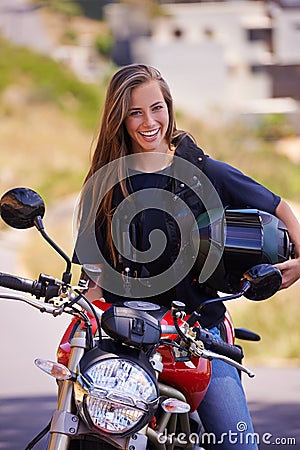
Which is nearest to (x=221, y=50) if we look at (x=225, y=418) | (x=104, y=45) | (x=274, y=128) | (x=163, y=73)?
(x=163, y=73)

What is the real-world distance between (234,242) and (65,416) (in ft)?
2.27

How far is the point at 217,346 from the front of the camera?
9.79 feet

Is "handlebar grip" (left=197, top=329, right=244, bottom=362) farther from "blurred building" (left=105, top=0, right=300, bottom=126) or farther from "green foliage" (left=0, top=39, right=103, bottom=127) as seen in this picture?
"blurred building" (left=105, top=0, right=300, bottom=126)

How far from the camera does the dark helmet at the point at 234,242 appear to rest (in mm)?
3074

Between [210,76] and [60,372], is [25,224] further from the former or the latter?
[210,76]

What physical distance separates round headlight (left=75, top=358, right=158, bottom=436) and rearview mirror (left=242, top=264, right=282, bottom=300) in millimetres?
383

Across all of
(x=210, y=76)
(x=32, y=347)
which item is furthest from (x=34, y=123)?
(x=32, y=347)

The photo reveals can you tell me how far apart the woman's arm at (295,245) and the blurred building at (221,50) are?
4259 centimetres

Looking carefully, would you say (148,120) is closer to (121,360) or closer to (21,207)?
(21,207)

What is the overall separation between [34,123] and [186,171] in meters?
34.4

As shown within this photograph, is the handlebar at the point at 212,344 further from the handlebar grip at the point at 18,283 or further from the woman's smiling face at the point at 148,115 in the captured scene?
Answer: the woman's smiling face at the point at 148,115

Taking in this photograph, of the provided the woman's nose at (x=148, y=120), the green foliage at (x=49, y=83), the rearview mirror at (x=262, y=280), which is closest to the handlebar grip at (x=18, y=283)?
the rearview mirror at (x=262, y=280)

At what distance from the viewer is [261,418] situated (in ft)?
20.0

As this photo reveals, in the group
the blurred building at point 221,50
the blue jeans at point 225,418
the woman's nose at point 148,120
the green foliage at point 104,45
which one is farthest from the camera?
the green foliage at point 104,45
